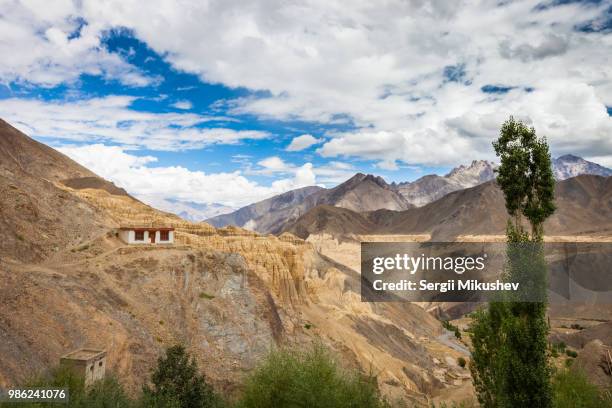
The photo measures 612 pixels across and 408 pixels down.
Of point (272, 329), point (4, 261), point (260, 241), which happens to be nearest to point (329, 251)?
point (260, 241)

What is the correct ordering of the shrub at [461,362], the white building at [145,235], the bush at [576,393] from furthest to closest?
1. the shrub at [461,362]
2. the white building at [145,235]
3. the bush at [576,393]

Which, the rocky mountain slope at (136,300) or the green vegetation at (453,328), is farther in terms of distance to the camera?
the green vegetation at (453,328)

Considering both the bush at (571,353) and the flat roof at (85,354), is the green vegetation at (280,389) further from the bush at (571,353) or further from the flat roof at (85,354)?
the bush at (571,353)

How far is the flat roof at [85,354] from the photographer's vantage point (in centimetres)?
2248

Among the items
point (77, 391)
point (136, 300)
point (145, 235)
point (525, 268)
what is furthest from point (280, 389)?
point (145, 235)

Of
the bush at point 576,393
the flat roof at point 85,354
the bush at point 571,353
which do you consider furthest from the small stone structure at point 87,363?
the bush at point 571,353

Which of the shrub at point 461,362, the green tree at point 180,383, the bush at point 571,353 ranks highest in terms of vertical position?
the green tree at point 180,383

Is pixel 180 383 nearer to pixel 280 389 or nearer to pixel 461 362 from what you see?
pixel 280 389

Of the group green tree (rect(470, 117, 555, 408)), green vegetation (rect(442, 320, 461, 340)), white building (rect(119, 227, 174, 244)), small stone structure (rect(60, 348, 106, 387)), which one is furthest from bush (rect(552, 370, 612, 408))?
green vegetation (rect(442, 320, 461, 340))

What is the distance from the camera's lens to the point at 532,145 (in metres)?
16.7

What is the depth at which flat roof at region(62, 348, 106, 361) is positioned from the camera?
73.8ft

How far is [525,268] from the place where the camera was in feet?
53.3

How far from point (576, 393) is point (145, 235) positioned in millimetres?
35582

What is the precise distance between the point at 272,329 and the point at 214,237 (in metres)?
21.7
